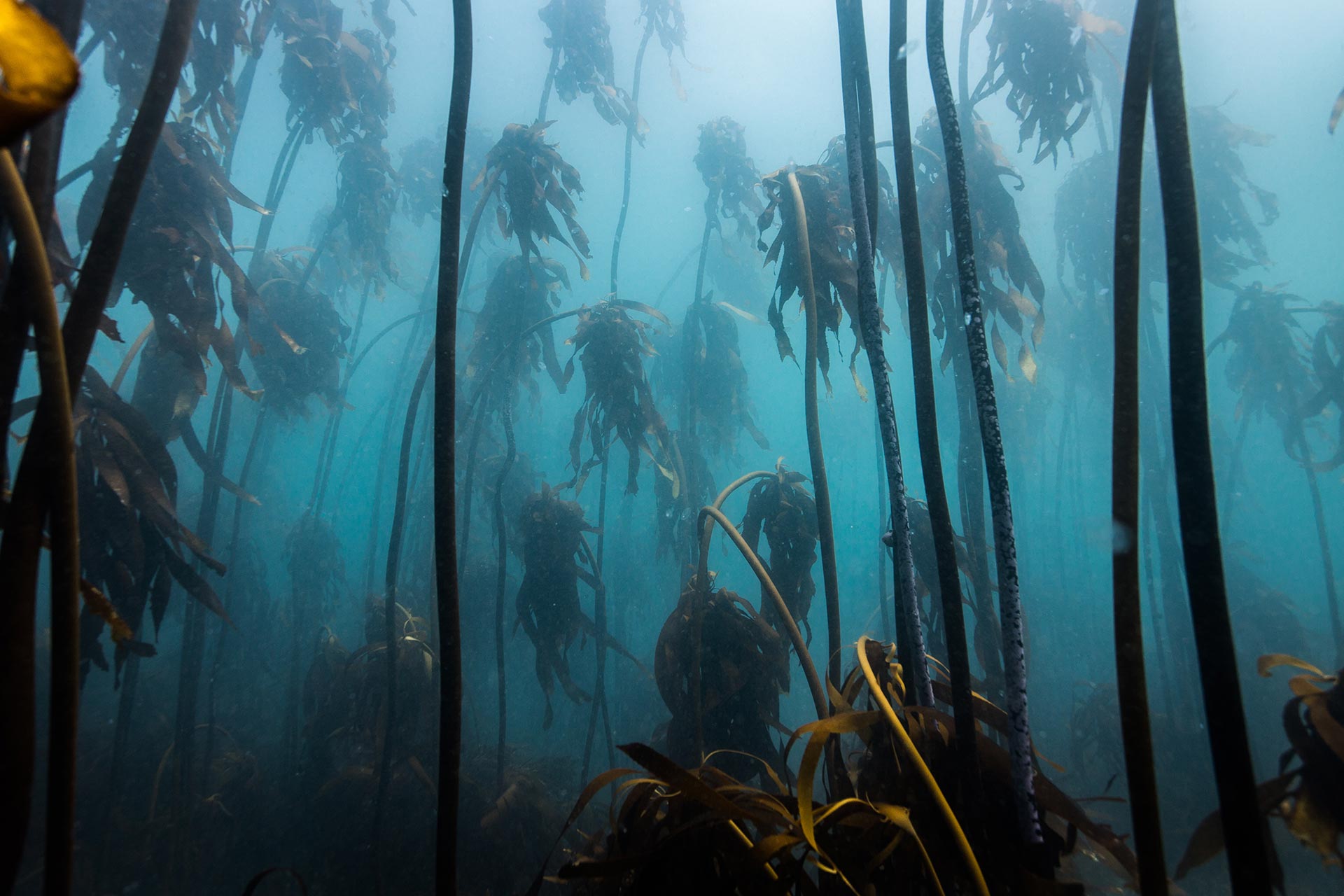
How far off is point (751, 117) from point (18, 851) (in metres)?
35.5

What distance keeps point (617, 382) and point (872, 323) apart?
14.0 ft

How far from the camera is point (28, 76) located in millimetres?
367

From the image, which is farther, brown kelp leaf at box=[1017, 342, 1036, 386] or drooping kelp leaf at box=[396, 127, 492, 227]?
drooping kelp leaf at box=[396, 127, 492, 227]

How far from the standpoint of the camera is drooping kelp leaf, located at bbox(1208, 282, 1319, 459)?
7809 millimetres

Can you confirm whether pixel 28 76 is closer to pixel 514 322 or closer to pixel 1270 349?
pixel 514 322

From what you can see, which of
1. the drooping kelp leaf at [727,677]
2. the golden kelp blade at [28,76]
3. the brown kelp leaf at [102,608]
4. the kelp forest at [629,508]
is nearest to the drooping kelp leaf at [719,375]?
the kelp forest at [629,508]

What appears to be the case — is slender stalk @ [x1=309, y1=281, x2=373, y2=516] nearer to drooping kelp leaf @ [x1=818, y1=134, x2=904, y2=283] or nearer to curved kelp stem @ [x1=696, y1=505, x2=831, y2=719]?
curved kelp stem @ [x1=696, y1=505, x2=831, y2=719]

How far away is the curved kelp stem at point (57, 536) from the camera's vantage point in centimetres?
79

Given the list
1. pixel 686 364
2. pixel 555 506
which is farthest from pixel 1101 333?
pixel 555 506

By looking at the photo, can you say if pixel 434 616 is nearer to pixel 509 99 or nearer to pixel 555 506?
pixel 555 506

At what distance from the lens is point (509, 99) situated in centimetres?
2739

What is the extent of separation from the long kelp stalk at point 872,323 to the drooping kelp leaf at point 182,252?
4061 mm

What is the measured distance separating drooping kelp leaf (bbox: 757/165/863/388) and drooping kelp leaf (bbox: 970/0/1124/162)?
7.67 feet

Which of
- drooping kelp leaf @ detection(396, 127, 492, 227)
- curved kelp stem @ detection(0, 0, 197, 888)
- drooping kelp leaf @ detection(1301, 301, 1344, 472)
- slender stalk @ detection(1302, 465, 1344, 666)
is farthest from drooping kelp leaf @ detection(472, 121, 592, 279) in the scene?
drooping kelp leaf @ detection(1301, 301, 1344, 472)
